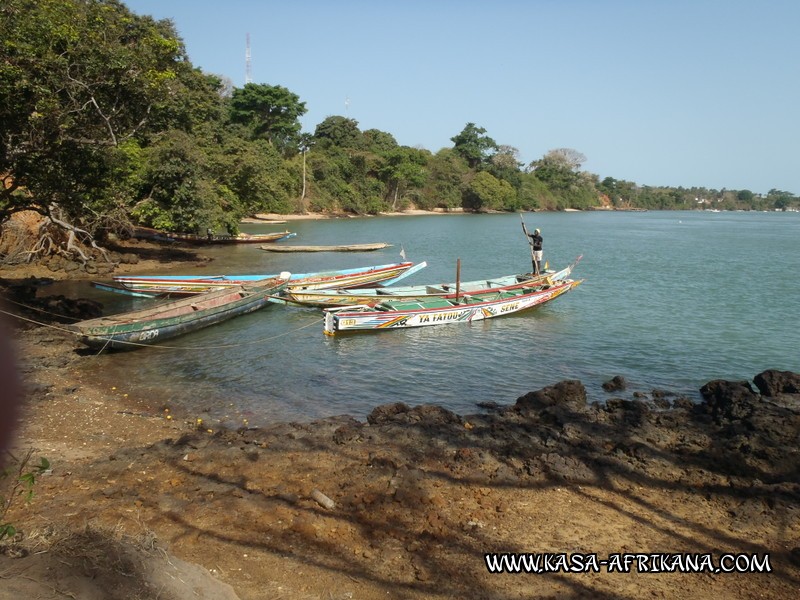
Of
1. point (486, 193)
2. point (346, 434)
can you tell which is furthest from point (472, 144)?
point (346, 434)

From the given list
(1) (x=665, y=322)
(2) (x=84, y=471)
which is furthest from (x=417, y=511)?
(1) (x=665, y=322)

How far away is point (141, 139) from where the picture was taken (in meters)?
22.5

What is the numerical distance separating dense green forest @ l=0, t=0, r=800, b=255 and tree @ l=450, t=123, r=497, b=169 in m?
20.1

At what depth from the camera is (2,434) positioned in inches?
58.5

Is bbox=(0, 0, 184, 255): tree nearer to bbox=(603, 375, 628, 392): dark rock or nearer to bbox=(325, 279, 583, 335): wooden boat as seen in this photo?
bbox=(325, 279, 583, 335): wooden boat

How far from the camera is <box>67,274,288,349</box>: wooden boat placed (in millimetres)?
12500

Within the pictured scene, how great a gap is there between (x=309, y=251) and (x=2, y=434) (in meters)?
32.0

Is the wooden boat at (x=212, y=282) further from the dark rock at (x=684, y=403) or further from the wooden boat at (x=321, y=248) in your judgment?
the dark rock at (x=684, y=403)

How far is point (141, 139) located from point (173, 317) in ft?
37.4

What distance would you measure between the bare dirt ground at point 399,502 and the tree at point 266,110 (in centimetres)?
5778

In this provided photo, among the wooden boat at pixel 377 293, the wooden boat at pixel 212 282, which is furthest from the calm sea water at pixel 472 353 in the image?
the wooden boat at pixel 212 282

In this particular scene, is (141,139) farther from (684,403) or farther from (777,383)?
(777,383)

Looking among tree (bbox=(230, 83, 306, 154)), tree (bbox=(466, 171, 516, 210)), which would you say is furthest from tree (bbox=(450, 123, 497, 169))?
tree (bbox=(230, 83, 306, 154))

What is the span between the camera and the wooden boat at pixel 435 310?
15.8 metres
